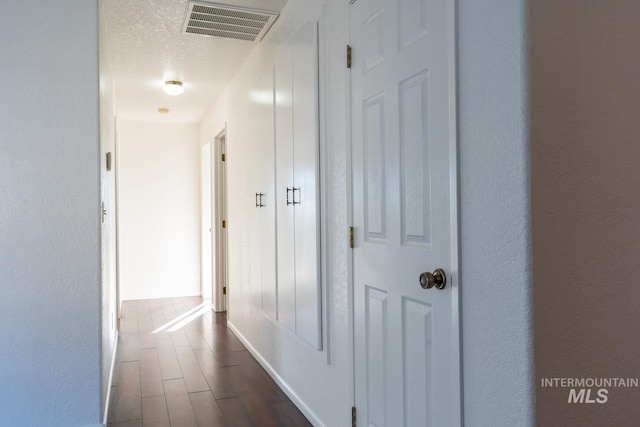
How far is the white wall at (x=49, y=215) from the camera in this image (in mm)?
2408

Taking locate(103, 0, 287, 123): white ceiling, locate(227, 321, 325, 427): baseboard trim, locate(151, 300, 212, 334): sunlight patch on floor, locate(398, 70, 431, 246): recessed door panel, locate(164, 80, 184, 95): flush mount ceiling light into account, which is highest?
locate(103, 0, 287, 123): white ceiling

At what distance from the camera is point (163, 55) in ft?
13.1

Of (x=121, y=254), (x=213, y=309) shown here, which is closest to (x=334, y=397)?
(x=213, y=309)

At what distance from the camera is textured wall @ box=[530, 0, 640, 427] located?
1.18 meters

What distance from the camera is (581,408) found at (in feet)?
3.98

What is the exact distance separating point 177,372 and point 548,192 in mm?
3192

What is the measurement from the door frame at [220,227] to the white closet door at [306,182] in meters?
3.02

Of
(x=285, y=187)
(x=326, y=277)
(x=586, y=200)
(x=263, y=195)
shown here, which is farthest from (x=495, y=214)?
(x=263, y=195)

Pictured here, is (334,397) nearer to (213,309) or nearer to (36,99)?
(36,99)

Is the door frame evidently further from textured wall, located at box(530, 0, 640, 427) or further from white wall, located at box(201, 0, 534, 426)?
textured wall, located at box(530, 0, 640, 427)

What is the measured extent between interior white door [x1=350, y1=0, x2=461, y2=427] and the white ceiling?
149cm

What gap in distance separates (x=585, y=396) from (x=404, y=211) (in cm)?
78

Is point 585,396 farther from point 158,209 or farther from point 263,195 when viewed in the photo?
point 158,209

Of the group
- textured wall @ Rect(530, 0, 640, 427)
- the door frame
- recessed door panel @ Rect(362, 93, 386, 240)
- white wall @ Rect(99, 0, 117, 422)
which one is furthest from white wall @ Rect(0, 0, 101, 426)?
the door frame
